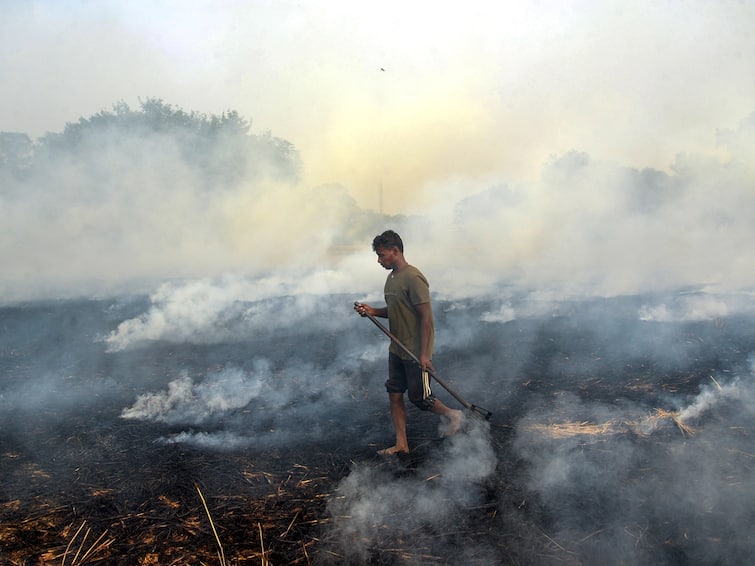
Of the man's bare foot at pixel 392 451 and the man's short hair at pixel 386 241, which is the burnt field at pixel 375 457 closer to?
the man's bare foot at pixel 392 451

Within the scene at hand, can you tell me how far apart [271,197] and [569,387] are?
1212 cm

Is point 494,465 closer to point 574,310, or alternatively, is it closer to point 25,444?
point 25,444

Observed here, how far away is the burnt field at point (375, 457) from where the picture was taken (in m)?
2.96

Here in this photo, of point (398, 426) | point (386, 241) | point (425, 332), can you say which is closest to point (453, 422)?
point (398, 426)

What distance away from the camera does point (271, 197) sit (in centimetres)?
1579

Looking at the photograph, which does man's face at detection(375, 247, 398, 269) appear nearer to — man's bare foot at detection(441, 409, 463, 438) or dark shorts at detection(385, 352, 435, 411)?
dark shorts at detection(385, 352, 435, 411)

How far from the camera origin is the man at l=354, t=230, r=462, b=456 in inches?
154

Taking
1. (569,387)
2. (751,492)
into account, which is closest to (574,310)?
(569,387)

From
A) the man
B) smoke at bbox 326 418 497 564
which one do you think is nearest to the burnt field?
smoke at bbox 326 418 497 564

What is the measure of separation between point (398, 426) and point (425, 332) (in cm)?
81

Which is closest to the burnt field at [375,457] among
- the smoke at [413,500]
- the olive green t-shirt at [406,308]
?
the smoke at [413,500]

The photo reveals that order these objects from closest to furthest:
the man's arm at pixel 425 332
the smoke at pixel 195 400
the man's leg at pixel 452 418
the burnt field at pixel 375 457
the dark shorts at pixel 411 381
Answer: the burnt field at pixel 375 457
the man's arm at pixel 425 332
the dark shorts at pixel 411 381
the man's leg at pixel 452 418
the smoke at pixel 195 400

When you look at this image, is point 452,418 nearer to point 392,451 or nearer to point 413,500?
point 392,451

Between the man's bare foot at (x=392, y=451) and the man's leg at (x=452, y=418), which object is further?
the man's leg at (x=452, y=418)
